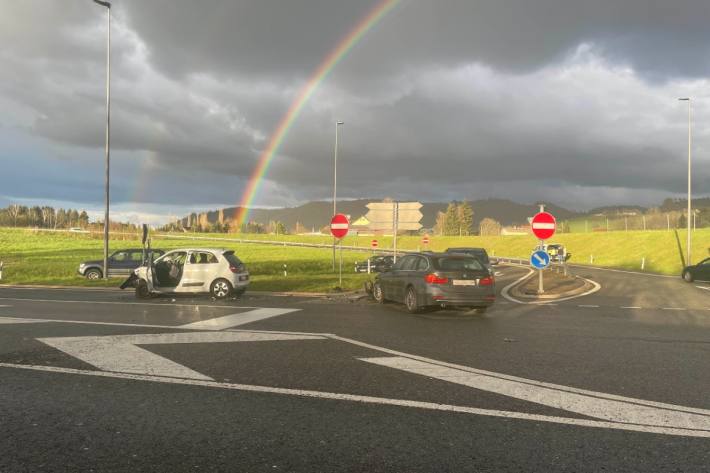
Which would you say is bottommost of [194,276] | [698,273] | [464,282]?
[698,273]

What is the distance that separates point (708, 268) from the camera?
25.8 meters

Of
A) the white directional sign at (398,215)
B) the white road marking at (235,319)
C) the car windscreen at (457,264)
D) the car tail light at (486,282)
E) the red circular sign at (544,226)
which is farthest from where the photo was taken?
the white directional sign at (398,215)

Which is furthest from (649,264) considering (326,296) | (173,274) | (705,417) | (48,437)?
(48,437)

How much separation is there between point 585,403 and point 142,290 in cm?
1364

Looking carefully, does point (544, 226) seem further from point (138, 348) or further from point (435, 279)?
point (138, 348)

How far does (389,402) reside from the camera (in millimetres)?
4938

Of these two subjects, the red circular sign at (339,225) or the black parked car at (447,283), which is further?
the red circular sign at (339,225)

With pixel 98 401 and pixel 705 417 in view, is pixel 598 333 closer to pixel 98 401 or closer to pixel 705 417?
pixel 705 417

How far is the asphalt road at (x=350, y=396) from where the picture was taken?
3654 millimetres

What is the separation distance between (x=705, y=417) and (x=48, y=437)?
17.6 ft

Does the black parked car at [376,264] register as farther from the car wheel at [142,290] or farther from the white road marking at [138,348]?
the white road marking at [138,348]

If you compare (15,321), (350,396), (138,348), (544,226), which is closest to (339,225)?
(544,226)

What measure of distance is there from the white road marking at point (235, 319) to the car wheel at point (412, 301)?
2.70 meters

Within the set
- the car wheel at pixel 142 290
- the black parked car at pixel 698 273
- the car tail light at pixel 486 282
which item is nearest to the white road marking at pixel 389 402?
the car tail light at pixel 486 282
